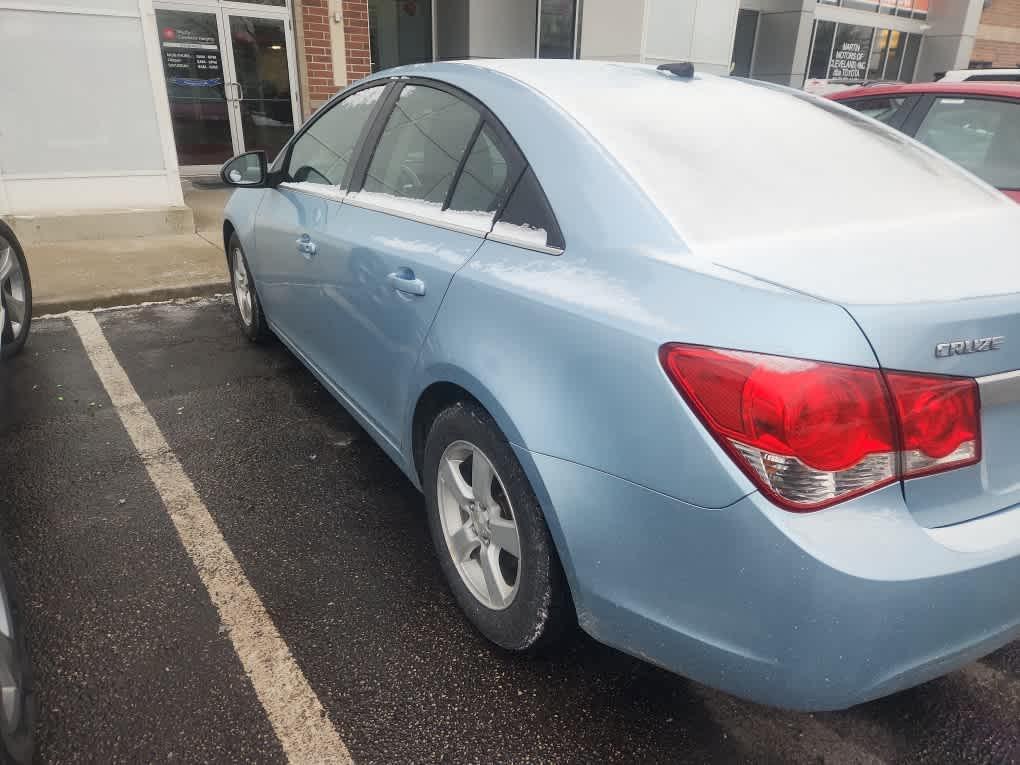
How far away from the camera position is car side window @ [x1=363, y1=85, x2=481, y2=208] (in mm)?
2381

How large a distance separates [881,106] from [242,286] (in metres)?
4.37

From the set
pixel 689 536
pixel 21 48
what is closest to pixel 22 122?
pixel 21 48

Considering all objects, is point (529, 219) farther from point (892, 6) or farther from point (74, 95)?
point (892, 6)

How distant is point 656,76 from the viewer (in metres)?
2.48

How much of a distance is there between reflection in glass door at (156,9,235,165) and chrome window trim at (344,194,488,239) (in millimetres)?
8533

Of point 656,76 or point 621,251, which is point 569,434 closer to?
point 621,251

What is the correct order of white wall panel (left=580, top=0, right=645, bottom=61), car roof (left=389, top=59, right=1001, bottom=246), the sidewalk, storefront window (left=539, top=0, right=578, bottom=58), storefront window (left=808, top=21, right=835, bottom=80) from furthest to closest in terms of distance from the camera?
storefront window (left=808, top=21, right=835, bottom=80), storefront window (left=539, top=0, right=578, bottom=58), white wall panel (left=580, top=0, right=645, bottom=61), the sidewalk, car roof (left=389, top=59, right=1001, bottom=246)

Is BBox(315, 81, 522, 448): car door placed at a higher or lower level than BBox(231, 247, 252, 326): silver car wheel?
higher

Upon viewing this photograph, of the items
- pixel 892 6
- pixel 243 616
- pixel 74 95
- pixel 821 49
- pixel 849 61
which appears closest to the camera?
pixel 243 616

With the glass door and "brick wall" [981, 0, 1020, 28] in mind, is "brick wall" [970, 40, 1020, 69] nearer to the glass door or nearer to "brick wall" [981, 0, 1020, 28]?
"brick wall" [981, 0, 1020, 28]

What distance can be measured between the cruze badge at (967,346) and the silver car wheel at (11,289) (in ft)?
14.9

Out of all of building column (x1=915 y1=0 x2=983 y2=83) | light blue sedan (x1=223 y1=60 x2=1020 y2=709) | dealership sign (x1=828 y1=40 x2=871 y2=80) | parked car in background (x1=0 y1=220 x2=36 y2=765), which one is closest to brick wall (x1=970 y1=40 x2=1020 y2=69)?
building column (x1=915 y1=0 x2=983 y2=83)

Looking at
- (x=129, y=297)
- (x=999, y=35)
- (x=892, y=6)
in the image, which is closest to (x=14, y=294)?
(x=129, y=297)

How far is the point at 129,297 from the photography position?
5547 millimetres
